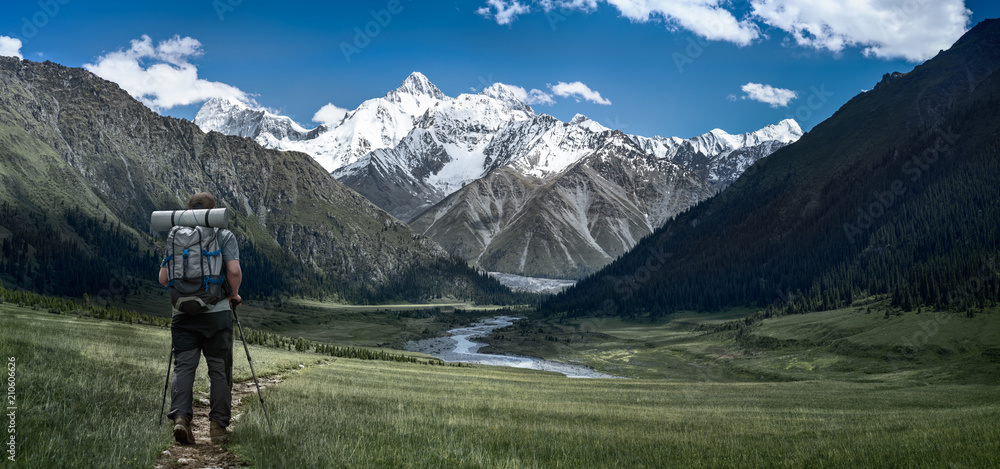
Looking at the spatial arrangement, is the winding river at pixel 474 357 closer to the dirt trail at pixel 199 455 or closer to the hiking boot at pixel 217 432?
the dirt trail at pixel 199 455

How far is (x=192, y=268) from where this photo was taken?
32.6ft

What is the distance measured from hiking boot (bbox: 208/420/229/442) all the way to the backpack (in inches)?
83.3

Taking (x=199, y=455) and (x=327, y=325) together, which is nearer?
(x=199, y=455)

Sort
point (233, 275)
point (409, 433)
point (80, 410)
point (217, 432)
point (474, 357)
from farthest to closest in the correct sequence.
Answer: point (474, 357)
point (409, 433)
point (233, 275)
point (217, 432)
point (80, 410)

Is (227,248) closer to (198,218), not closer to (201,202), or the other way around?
(198,218)

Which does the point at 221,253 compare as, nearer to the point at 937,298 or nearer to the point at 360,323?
the point at 937,298

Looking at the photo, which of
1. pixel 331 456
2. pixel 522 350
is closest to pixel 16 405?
pixel 331 456

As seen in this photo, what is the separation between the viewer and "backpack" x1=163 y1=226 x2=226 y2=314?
9.84 m

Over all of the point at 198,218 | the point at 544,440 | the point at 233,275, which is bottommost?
the point at 544,440

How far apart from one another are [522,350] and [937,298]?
78304 mm

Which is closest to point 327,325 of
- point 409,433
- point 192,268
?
point 409,433

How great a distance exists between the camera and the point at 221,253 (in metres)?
10.4

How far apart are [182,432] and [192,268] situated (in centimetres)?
291

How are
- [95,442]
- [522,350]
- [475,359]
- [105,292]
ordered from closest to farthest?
[95,442] < [475,359] < [522,350] < [105,292]
